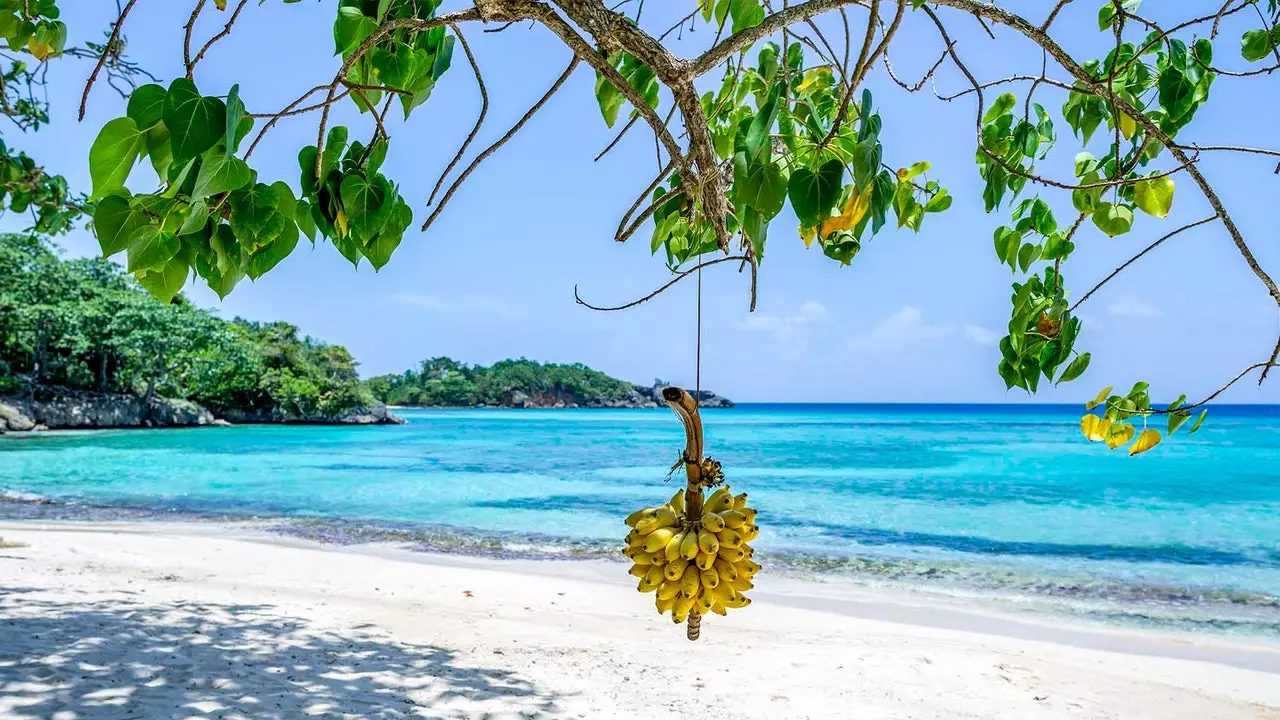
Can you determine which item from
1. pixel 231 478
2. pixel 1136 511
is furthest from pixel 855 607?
pixel 231 478

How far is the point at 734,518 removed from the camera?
1130mm

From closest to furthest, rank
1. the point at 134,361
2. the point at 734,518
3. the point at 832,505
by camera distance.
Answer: the point at 734,518 < the point at 832,505 < the point at 134,361

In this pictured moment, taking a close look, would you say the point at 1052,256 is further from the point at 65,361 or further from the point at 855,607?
the point at 65,361

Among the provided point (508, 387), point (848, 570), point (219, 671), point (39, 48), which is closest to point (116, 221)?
Answer: point (39, 48)

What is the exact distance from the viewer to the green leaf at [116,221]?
0.86m

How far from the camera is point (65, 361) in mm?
25875

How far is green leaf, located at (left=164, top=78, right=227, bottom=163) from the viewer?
742 mm

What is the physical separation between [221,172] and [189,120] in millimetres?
52

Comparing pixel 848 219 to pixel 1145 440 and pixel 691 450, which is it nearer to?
pixel 691 450

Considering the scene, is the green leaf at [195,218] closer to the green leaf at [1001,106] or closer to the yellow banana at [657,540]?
the yellow banana at [657,540]

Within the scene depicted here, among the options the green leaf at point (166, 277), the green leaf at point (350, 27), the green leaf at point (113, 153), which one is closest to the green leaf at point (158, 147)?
the green leaf at point (113, 153)

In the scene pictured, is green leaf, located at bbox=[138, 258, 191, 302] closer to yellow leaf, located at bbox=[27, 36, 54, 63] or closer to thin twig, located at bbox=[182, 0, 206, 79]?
thin twig, located at bbox=[182, 0, 206, 79]

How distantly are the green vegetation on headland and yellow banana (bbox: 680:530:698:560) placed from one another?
64.9ft

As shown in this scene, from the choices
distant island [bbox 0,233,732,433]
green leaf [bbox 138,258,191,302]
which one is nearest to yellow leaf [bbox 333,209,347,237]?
green leaf [bbox 138,258,191,302]
